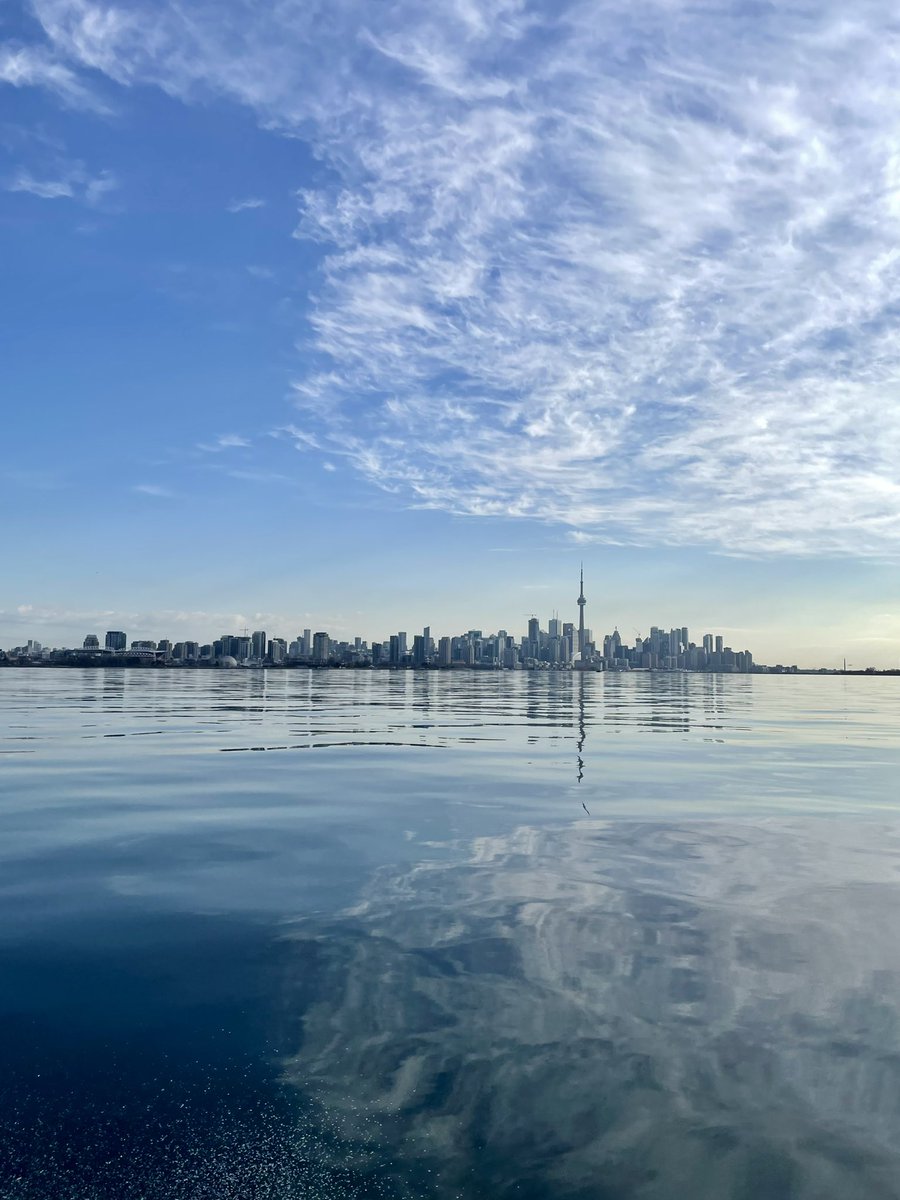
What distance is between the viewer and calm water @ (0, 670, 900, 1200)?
18.6 ft

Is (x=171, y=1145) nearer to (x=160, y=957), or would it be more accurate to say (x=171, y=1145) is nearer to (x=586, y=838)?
(x=160, y=957)

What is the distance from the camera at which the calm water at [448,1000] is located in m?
5.67

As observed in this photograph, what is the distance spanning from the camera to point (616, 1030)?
7.57 meters

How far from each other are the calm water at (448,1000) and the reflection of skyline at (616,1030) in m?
0.03

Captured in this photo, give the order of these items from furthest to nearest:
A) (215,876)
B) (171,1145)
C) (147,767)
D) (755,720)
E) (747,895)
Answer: (755,720)
(147,767)
(215,876)
(747,895)
(171,1145)

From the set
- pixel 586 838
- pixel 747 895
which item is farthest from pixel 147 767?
pixel 747 895

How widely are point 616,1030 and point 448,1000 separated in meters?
1.64

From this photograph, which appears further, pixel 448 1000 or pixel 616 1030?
pixel 448 1000

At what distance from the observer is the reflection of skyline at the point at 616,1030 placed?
5.75 meters

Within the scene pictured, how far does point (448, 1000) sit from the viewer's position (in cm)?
817

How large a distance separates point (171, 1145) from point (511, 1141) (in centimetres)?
236

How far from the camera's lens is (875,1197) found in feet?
17.5

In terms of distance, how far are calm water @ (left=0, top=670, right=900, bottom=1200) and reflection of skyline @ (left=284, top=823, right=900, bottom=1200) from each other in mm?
30

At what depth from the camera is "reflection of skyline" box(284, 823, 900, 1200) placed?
5.75 meters
